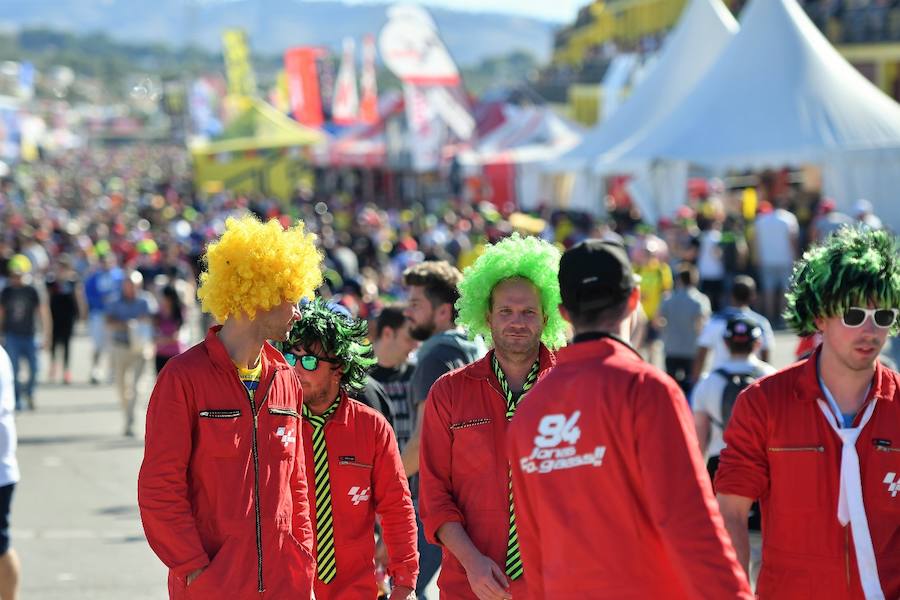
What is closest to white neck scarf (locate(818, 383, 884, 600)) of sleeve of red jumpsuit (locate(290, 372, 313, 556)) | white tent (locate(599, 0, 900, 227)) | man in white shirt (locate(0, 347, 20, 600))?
sleeve of red jumpsuit (locate(290, 372, 313, 556))

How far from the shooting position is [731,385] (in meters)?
7.30

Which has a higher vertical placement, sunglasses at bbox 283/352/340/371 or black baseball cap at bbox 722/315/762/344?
sunglasses at bbox 283/352/340/371

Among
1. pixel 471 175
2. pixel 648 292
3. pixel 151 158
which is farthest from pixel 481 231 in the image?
pixel 151 158

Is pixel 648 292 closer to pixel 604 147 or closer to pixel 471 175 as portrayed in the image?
pixel 604 147

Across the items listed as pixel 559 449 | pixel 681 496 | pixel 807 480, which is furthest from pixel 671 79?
pixel 681 496

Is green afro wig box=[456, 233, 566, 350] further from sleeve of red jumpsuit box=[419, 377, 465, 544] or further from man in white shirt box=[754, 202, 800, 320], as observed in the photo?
man in white shirt box=[754, 202, 800, 320]

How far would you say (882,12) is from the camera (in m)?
32.5

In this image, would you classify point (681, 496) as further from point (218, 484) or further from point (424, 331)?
point (424, 331)

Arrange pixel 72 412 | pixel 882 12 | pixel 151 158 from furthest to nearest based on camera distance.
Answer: pixel 151 158 → pixel 882 12 → pixel 72 412

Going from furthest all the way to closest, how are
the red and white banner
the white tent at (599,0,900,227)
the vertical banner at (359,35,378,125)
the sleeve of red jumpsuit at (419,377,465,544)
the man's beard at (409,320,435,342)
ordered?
the vertical banner at (359,35,378,125) < the red and white banner < the white tent at (599,0,900,227) < the man's beard at (409,320,435,342) < the sleeve of red jumpsuit at (419,377,465,544)

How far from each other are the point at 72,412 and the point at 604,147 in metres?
12.6

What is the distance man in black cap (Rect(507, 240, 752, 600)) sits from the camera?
9.68 feet

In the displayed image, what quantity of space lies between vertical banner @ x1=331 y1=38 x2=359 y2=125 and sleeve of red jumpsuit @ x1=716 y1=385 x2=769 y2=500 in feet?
149

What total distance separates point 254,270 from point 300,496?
734 millimetres
